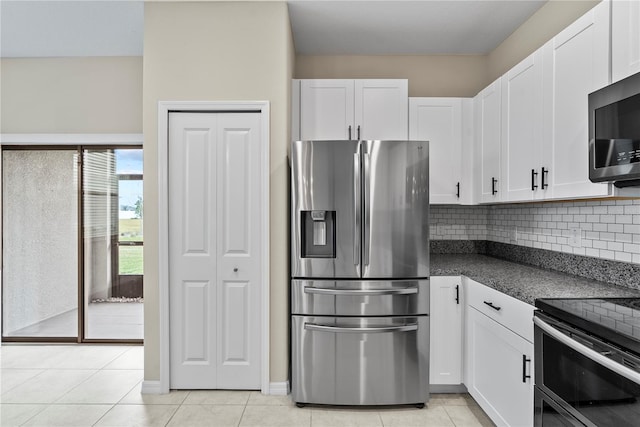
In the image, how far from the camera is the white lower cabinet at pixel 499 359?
74.6 inches

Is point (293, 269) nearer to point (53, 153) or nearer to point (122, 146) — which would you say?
point (122, 146)

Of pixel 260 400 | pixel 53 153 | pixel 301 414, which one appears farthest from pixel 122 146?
pixel 301 414

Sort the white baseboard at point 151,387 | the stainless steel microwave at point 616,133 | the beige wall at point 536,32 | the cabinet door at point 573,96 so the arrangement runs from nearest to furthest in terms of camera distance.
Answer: the stainless steel microwave at point 616,133 → the cabinet door at point 573,96 → the beige wall at point 536,32 → the white baseboard at point 151,387

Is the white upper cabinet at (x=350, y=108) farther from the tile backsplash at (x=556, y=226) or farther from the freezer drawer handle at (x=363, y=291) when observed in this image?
the freezer drawer handle at (x=363, y=291)

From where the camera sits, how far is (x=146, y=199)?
111 inches

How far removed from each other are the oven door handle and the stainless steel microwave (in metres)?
0.66

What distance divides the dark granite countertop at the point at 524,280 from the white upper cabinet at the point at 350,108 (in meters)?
1.22

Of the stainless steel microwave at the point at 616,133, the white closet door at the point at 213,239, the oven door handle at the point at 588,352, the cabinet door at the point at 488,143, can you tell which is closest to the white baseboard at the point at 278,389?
the white closet door at the point at 213,239

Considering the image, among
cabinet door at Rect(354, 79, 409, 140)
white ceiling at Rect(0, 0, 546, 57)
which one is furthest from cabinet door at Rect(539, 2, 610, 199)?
cabinet door at Rect(354, 79, 409, 140)

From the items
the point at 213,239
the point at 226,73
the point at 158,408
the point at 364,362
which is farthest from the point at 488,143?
the point at 158,408

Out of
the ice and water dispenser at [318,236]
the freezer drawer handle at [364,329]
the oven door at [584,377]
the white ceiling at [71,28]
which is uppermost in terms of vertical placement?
the white ceiling at [71,28]

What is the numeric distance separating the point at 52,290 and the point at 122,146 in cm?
162

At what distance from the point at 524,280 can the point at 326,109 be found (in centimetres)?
193

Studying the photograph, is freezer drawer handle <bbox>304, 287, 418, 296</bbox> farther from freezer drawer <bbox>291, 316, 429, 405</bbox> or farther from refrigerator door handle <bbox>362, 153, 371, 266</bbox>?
refrigerator door handle <bbox>362, 153, 371, 266</bbox>
